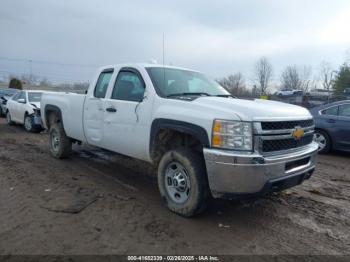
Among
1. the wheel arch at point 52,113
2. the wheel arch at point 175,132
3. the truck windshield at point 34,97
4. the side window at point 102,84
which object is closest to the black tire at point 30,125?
the truck windshield at point 34,97

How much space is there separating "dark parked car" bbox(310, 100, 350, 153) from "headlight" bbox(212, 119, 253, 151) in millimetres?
6058

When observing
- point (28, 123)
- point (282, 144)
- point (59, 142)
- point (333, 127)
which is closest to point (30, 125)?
point (28, 123)

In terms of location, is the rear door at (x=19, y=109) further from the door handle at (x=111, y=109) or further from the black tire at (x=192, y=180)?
the black tire at (x=192, y=180)

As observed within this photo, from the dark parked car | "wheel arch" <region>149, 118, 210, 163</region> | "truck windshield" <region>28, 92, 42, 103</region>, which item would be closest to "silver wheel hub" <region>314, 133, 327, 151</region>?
the dark parked car

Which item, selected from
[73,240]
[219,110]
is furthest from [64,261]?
[219,110]

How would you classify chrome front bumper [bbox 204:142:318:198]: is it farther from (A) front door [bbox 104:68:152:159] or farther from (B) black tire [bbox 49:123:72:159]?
(B) black tire [bbox 49:123:72:159]

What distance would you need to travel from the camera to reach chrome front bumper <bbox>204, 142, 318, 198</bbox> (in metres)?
3.65

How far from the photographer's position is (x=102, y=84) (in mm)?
6004

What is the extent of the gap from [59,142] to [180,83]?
3.54 m

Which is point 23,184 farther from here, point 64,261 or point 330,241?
point 330,241

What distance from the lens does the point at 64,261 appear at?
3.18m

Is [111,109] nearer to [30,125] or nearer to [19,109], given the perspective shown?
[30,125]

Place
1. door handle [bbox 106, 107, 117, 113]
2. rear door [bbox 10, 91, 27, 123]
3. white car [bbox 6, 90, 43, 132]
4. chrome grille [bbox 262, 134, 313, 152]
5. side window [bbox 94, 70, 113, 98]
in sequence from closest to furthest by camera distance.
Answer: chrome grille [bbox 262, 134, 313, 152]
door handle [bbox 106, 107, 117, 113]
side window [bbox 94, 70, 113, 98]
white car [bbox 6, 90, 43, 132]
rear door [bbox 10, 91, 27, 123]

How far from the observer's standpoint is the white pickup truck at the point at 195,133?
3.74 m
